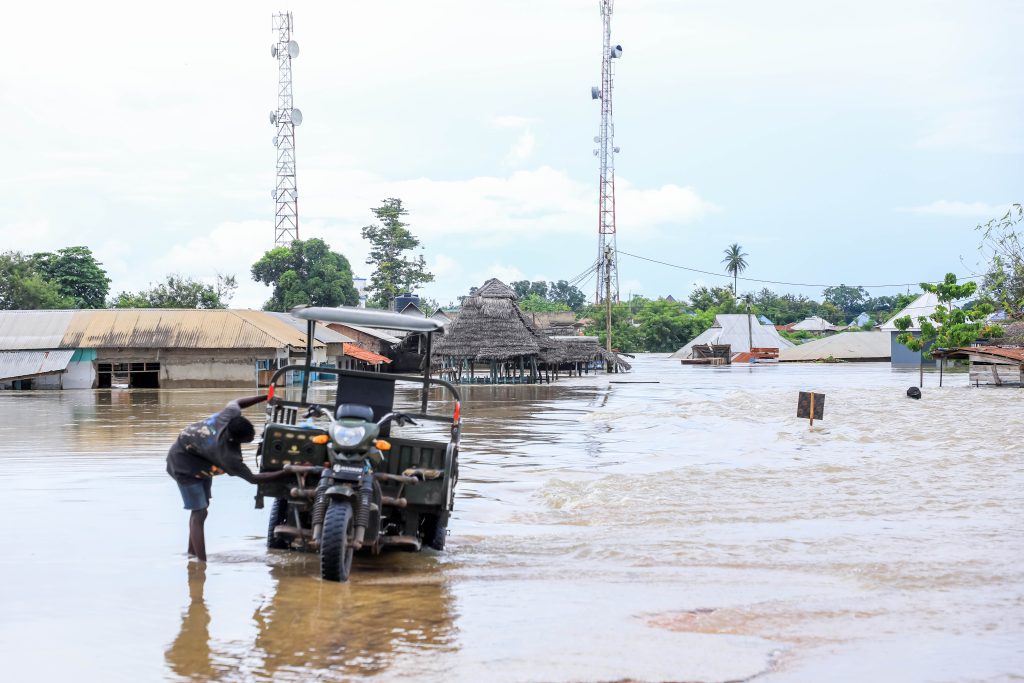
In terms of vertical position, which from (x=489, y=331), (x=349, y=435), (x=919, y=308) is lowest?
(x=349, y=435)

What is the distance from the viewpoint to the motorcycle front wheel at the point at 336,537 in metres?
6.68

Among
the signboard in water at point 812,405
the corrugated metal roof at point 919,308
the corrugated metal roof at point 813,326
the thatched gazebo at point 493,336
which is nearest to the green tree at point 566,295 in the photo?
the corrugated metal roof at point 813,326

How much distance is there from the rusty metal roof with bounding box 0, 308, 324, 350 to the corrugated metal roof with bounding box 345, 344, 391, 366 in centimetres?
714

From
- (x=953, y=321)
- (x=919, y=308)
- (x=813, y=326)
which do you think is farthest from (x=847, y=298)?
(x=953, y=321)

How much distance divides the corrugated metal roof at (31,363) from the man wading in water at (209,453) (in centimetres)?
3882

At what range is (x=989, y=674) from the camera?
5168mm

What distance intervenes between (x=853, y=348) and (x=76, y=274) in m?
59.3

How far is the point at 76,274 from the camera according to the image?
202ft

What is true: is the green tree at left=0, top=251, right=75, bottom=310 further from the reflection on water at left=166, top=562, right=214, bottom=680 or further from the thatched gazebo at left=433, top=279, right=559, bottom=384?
the reflection on water at left=166, top=562, right=214, bottom=680

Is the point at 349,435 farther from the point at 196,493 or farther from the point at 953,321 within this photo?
the point at 953,321

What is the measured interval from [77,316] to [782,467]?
38.8 m

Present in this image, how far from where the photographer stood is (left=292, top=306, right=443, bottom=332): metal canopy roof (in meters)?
7.39

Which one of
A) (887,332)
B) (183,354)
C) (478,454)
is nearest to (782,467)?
(478,454)

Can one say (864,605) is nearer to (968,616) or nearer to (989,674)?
(968,616)
